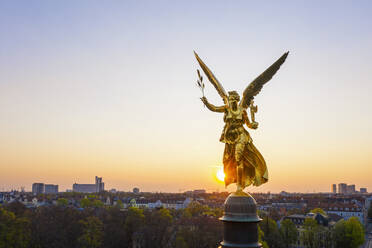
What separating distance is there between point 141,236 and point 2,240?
1959 cm

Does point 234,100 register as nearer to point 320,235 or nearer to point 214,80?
point 214,80

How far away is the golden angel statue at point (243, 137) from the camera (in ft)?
39.1

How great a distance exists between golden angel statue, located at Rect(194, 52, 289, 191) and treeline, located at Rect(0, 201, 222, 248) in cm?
4068

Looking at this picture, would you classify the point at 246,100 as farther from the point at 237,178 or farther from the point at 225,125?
the point at 237,178

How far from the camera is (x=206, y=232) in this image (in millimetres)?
53469

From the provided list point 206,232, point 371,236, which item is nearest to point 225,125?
point 206,232

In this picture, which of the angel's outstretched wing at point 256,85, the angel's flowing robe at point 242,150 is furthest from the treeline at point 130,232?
the angel's outstretched wing at point 256,85

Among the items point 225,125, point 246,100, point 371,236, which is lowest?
point 371,236

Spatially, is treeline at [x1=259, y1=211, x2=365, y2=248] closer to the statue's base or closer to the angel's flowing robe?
the angel's flowing robe

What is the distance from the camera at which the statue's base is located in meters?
10.9

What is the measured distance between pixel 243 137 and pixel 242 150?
0.40m

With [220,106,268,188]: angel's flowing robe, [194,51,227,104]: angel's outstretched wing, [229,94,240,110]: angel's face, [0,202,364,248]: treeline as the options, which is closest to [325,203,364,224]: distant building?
[0,202,364,248]: treeline

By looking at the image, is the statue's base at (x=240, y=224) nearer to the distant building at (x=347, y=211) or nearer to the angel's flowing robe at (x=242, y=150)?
the angel's flowing robe at (x=242, y=150)

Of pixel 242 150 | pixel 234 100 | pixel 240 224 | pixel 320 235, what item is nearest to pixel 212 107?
pixel 234 100
